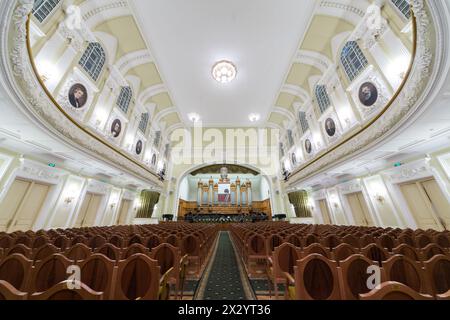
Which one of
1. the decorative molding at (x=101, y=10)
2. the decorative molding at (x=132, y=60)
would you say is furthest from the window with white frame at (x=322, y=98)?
the decorative molding at (x=101, y=10)

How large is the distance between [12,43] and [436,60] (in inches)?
267

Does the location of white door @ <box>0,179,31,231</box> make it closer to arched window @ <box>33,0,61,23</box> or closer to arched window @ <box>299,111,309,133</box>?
arched window @ <box>33,0,61,23</box>

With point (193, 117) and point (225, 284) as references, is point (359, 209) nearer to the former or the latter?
point (225, 284)

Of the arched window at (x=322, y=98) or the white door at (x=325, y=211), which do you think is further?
the white door at (x=325, y=211)

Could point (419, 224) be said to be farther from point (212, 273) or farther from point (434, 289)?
point (212, 273)

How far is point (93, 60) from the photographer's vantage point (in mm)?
6562

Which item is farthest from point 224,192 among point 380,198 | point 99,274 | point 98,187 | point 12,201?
point 99,274

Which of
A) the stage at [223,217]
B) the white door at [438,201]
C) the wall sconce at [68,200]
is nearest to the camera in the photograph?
the white door at [438,201]

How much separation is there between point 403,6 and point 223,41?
19.3 feet

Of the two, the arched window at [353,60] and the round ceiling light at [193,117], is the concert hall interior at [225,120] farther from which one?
the round ceiling light at [193,117]

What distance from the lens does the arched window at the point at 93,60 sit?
621 centimetres

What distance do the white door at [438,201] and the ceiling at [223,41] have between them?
7.17 meters

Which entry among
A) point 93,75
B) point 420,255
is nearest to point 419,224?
point 420,255

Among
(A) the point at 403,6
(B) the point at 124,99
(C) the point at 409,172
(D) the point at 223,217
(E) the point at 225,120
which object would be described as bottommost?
(D) the point at 223,217
